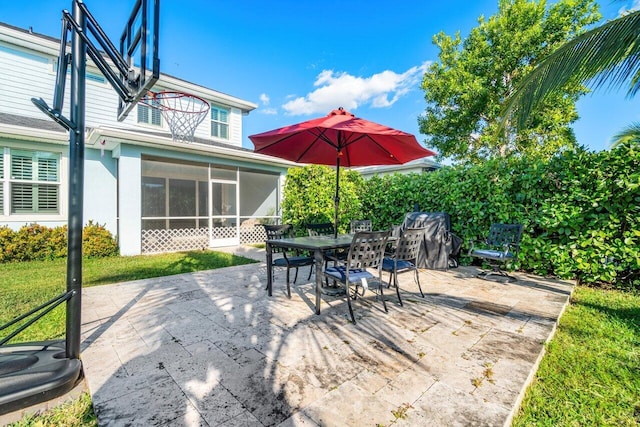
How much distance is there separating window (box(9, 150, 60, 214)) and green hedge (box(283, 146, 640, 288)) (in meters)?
9.86

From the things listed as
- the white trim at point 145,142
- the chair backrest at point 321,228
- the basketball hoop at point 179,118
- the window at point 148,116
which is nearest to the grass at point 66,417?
Result: the chair backrest at point 321,228

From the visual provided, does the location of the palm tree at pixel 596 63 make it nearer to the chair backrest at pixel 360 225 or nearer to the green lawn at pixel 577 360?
the green lawn at pixel 577 360

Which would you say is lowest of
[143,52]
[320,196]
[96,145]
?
[320,196]

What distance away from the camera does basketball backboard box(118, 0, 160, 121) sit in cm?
211

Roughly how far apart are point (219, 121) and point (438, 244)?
32.5 feet

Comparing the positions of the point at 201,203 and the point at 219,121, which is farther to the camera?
the point at 201,203

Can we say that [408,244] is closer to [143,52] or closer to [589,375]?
[589,375]

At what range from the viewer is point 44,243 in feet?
22.9

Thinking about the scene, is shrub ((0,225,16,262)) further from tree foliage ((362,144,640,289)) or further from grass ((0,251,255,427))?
tree foliage ((362,144,640,289))

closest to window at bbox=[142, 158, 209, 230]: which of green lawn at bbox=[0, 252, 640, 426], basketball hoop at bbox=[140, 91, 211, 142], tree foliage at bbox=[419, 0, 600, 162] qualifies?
basketball hoop at bbox=[140, 91, 211, 142]

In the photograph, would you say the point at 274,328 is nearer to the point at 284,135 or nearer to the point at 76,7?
the point at 284,135

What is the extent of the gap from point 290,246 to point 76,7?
2.90m

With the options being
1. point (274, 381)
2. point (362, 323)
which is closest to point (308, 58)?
point (362, 323)

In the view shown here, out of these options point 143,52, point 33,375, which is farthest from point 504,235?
point 33,375
